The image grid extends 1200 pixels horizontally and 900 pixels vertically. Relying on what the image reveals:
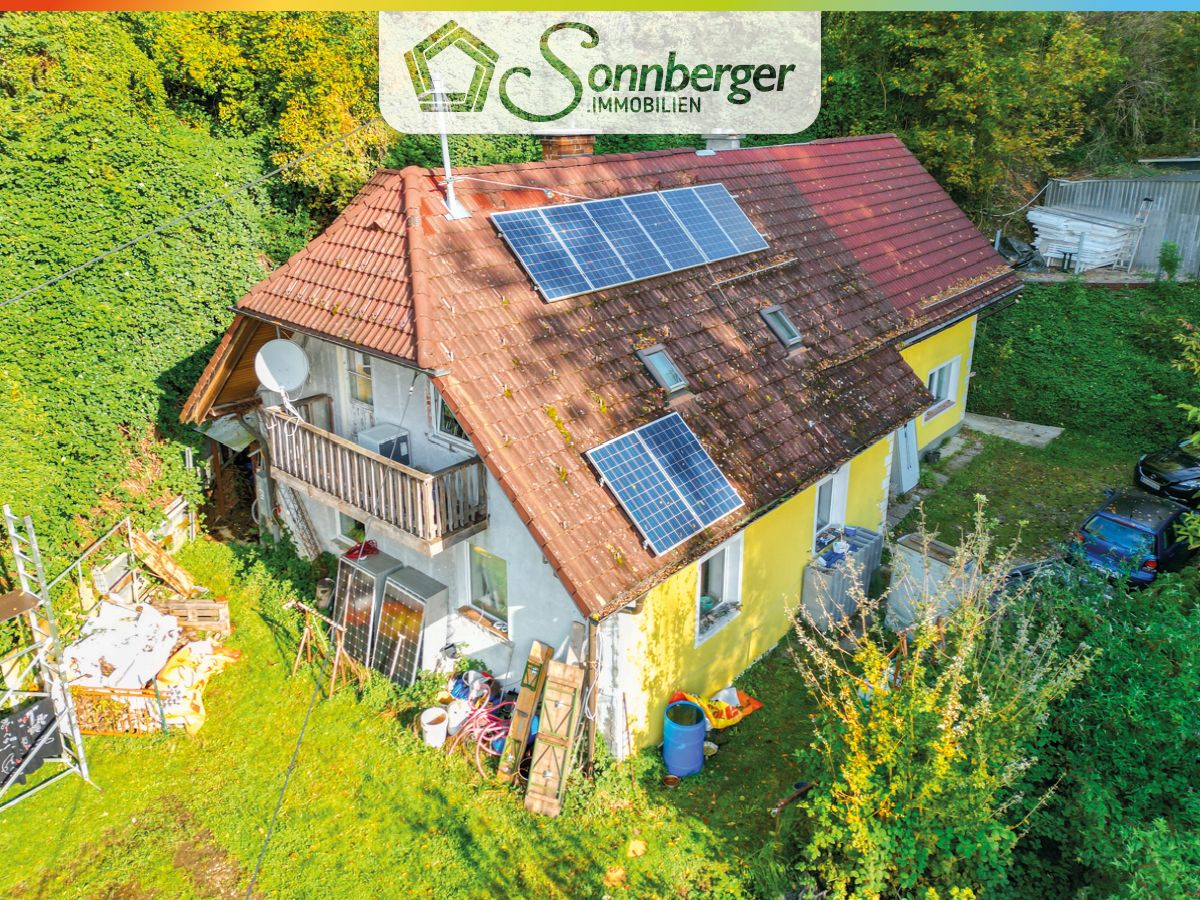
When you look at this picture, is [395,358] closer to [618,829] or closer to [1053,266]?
[618,829]

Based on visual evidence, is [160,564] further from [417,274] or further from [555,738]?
[555,738]

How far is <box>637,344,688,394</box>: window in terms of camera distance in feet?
34.8

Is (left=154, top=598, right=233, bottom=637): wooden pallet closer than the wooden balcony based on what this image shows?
A: No

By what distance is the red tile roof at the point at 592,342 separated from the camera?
29.8 feet

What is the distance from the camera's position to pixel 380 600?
38.5ft

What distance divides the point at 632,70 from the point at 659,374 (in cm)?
2128

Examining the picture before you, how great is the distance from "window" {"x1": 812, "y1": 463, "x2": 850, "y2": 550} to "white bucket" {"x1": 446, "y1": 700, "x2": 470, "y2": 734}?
5955 millimetres

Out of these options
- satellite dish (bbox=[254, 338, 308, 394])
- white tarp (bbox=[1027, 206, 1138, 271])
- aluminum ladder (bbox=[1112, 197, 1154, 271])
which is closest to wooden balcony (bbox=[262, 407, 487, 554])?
satellite dish (bbox=[254, 338, 308, 394])

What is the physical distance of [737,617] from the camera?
11383mm

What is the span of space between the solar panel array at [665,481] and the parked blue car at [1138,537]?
268 inches

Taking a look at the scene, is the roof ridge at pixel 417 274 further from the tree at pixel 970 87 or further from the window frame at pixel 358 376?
the tree at pixel 970 87

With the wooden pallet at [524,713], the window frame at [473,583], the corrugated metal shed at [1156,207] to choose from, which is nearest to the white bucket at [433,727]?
the wooden pallet at [524,713]

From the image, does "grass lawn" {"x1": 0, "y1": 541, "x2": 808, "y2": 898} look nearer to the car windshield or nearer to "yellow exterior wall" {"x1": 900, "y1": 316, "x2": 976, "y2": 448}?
the car windshield

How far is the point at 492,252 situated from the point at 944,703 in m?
7.61
